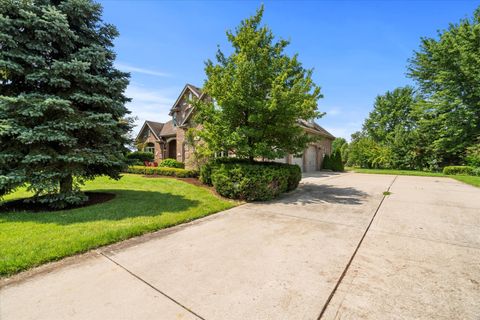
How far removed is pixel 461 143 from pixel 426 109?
15.6ft

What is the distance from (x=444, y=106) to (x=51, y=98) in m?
30.2

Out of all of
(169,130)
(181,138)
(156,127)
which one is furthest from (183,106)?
(156,127)

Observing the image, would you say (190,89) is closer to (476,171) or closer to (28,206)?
(28,206)

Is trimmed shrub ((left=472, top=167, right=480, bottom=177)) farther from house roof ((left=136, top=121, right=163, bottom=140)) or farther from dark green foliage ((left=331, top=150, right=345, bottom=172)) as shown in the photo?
house roof ((left=136, top=121, right=163, bottom=140))

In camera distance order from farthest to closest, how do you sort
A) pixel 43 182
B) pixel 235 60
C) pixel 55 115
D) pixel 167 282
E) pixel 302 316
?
pixel 235 60, pixel 55 115, pixel 43 182, pixel 167 282, pixel 302 316

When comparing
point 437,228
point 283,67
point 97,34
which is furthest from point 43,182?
point 437,228

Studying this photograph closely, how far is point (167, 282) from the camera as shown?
9.10ft

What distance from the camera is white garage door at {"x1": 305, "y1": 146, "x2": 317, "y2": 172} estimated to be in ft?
65.9

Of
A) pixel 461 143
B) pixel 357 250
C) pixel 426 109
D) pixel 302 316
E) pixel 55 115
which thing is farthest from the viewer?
pixel 426 109

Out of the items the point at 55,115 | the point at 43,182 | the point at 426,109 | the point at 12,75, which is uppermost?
the point at 426,109

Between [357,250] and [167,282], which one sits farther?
[357,250]

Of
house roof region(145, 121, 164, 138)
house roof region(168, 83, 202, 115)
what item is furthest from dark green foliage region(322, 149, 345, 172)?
house roof region(145, 121, 164, 138)

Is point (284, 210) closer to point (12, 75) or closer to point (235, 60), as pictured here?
point (235, 60)

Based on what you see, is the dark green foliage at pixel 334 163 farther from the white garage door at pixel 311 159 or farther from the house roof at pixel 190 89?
the house roof at pixel 190 89
